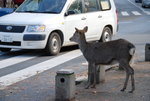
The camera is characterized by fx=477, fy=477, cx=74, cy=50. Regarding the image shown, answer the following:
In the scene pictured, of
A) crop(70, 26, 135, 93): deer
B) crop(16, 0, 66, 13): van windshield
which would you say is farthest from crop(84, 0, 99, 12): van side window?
crop(70, 26, 135, 93): deer

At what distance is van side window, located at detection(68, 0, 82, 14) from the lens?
1516cm

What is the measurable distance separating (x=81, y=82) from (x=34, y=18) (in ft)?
16.7

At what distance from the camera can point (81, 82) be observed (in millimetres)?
9570

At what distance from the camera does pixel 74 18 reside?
49.1ft

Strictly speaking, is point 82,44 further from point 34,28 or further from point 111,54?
point 34,28

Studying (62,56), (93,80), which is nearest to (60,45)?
(62,56)

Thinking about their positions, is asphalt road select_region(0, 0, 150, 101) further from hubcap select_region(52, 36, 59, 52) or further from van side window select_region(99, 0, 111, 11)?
van side window select_region(99, 0, 111, 11)

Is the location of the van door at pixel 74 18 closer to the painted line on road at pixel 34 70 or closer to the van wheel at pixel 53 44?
the van wheel at pixel 53 44

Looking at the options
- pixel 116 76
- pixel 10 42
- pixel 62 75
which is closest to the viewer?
pixel 62 75

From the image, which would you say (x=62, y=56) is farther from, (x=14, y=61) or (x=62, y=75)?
(x=62, y=75)

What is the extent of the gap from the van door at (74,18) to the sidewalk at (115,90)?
14.5 ft

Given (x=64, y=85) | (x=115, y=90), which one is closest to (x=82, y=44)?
(x=115, y=90)

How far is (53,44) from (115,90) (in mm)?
5671

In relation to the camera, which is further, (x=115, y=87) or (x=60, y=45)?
(x=60, y=45)
